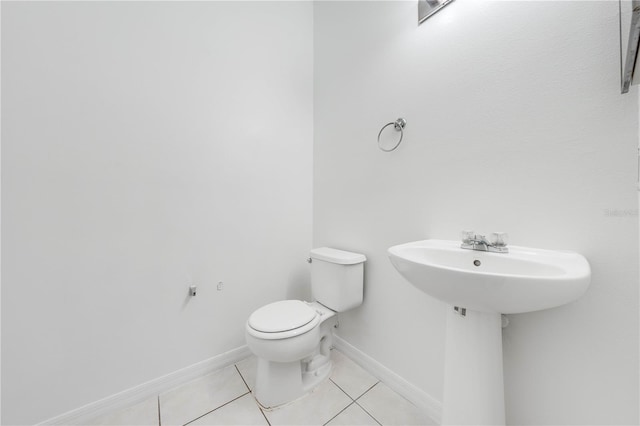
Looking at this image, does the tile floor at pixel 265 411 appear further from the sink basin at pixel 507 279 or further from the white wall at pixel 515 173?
the sink basin at pixel 507 279

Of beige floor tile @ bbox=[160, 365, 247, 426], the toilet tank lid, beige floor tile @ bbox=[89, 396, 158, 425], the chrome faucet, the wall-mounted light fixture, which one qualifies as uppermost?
the wall-mounted light fixture

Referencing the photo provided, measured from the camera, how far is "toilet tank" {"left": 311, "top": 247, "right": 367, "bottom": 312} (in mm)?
1308

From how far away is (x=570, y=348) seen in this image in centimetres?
74

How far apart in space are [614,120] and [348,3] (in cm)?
147

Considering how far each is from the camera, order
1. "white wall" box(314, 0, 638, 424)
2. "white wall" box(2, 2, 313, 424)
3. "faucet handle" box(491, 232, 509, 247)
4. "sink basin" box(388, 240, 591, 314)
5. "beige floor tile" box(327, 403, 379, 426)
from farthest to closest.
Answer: "beige floor tile" box(327, 403, 379, 426) → "white wall" box(2, 2, 313, 424) → "faucet handle" box(491, 232, 509, 247) → "white wall" box(314, 0, 638, 424) → "sink basin" box(388, 240, 591, 314)

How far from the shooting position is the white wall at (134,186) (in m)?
0.93

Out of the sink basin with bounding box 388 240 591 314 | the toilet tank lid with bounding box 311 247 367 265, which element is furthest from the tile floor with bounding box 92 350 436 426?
the sink basin with bounding box 388 240 591 314

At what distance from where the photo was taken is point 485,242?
821mm

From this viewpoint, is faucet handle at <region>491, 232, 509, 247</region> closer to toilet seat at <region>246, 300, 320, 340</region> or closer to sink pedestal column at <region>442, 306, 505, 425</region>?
sink pedestal column at <region>442, 306, 505, 425</region>

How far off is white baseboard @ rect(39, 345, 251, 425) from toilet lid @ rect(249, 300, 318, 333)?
0.48 meters

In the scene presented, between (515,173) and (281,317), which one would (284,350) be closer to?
(281,317)

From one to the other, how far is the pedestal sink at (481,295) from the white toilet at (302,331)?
0.52 metres

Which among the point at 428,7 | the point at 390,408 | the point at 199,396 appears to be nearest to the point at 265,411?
the point at 199,396

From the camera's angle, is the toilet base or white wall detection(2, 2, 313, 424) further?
the toilet base
